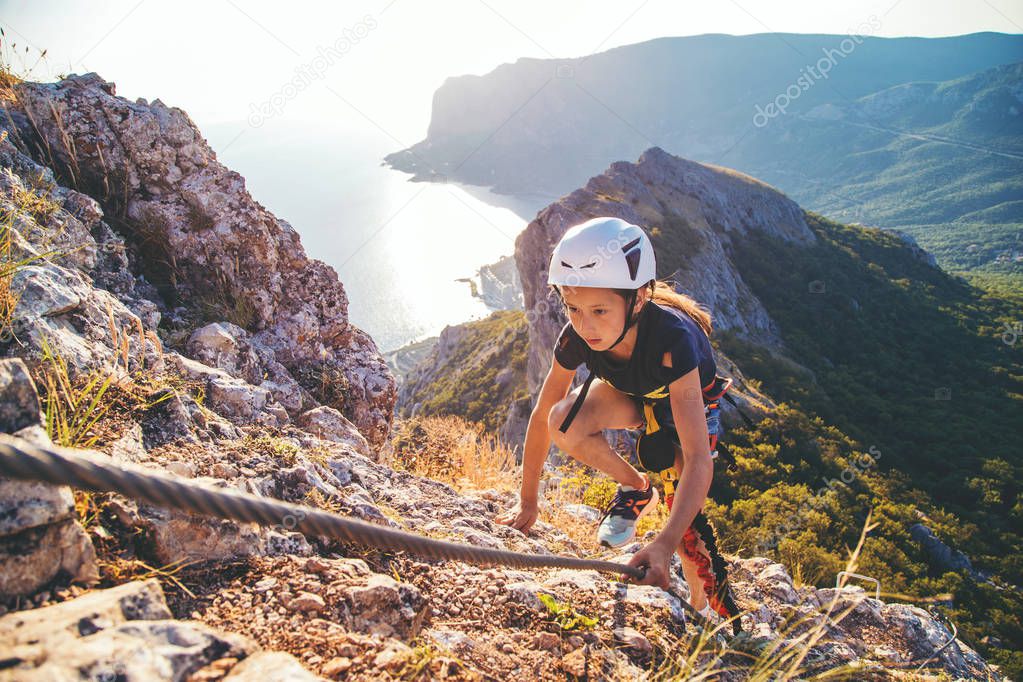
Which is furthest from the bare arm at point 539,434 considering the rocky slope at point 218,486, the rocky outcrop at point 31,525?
the rocky outcrop at point 31,525

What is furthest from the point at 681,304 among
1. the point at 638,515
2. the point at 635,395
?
the point at 638,515

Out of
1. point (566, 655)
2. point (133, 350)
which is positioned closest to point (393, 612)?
point (566, 655)

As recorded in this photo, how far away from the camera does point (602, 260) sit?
9.86 feet

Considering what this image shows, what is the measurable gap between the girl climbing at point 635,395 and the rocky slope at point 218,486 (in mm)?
423

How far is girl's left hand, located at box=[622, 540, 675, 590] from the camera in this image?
255 cm

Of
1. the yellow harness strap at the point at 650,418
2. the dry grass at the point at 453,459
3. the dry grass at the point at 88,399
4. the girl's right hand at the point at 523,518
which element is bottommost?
the dry grass at the point at 453,459

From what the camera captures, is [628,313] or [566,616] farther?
[628,313]

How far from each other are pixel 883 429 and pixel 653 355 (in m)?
42.5

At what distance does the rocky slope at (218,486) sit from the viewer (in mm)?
1471

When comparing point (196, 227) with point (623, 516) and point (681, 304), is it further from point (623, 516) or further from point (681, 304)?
point (623, 516)

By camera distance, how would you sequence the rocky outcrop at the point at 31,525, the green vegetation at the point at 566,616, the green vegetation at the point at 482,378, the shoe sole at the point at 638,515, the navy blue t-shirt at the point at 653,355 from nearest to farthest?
1. the rocky outcrop at the point at 31,525
2. the green vegetation at the point at 566,616
3. the navy blue t-shirt at the point at 653,355
4. the shoe sole at the point at 638,515
5. the green vegetation at the point at 482,378

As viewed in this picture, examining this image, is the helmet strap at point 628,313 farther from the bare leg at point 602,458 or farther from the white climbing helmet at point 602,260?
the bare leg at point 602,458

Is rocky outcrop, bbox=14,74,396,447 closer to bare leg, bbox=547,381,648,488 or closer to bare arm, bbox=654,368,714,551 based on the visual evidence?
bare leg, bbox=547,381,648,488

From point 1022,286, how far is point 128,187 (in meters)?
120
